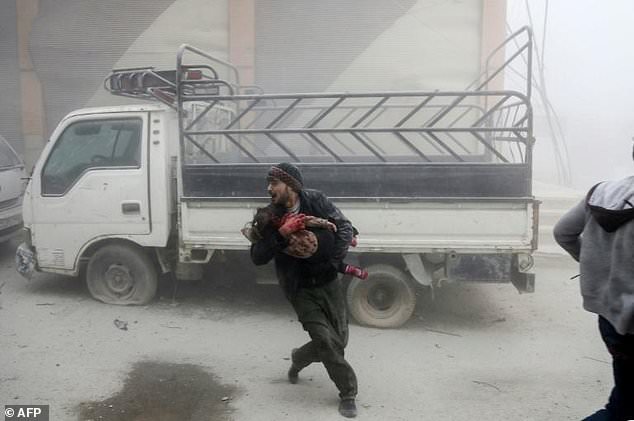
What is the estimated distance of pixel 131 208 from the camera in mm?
5031

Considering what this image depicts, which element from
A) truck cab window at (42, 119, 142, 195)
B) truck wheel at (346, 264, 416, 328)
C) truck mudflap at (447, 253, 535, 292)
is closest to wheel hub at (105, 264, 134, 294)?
truck cab window at (42, 119, 142, 195)

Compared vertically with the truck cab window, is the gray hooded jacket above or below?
below

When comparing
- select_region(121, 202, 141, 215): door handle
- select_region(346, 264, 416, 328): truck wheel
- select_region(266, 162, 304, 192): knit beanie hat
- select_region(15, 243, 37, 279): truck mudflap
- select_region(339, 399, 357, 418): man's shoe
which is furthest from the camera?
select_region(15, 243, 37, 279): truck mudflap

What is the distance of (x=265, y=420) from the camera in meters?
3.33

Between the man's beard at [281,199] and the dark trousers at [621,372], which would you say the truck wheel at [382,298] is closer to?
the man's beard at [281,199]

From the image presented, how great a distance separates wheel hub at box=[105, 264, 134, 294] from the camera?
209 inches

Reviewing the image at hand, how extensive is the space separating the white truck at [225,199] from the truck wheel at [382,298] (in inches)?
0.4

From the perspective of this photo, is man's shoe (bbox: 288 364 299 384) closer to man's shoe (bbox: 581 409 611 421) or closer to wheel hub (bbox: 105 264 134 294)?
man's shoe (bbox: 581 409 611 421)

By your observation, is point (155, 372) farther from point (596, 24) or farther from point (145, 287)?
point (596, 24)

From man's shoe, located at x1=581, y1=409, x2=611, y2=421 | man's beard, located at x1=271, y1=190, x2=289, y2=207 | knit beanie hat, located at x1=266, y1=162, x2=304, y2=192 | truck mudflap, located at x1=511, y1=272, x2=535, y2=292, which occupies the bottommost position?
Result: man's shoe, located at x1=581, y1=409, x2=611, y2=421

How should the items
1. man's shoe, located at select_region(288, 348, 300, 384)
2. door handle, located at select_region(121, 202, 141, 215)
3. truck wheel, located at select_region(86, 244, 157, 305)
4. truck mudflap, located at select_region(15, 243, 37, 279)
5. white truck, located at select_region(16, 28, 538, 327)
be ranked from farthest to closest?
truck mudflap, located at select_region(15, 243, 37, 279) → truck wheel, located at select_region(86, 244, 157, 305) → door handle, located at select_region(121, 202, 141, 215) → white truck, located at select_region(16, 28, 538, 327) → man's shoe, located at select_region(288, 348, 300, 384)

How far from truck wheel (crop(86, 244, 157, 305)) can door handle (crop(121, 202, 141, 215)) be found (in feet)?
1.28

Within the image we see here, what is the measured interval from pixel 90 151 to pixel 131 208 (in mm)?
705

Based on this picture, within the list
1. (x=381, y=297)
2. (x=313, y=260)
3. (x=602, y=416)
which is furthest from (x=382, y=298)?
(x=602, y=416)
